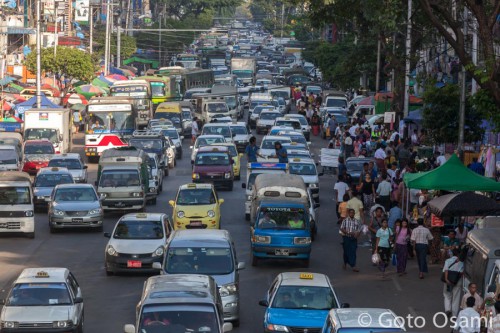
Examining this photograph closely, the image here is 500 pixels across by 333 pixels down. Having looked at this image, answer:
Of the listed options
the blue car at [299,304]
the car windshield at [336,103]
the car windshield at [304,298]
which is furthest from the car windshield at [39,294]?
the car windshield at [336,103]

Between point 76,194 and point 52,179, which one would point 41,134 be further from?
point 76,194

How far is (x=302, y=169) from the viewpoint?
4491 cm

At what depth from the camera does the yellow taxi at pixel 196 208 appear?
3569 centimetres

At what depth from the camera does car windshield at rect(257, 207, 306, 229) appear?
1234 inches

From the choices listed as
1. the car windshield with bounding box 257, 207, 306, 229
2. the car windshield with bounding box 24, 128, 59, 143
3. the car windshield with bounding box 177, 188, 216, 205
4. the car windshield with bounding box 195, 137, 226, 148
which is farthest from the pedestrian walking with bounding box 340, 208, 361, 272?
the car windshield with bounding box 24, 128, 59, 143

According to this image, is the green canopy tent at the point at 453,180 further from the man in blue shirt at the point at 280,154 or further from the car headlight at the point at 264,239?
the man in blue shirt at the point at 280,154

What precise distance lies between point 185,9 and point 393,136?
14014cm

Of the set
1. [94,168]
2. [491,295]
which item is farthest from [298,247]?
[94,168]

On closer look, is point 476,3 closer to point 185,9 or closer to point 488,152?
point 488,152

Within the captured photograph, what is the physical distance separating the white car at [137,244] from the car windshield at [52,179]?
38.5ft

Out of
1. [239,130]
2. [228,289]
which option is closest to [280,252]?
[228,289]

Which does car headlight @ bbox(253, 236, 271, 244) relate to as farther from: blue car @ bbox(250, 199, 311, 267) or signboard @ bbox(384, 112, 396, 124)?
signboard @ bbox(384, 112, 396, 124)

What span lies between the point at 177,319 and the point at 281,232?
12.9 m

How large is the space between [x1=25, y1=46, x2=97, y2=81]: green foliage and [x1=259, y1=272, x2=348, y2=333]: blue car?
63502mm
